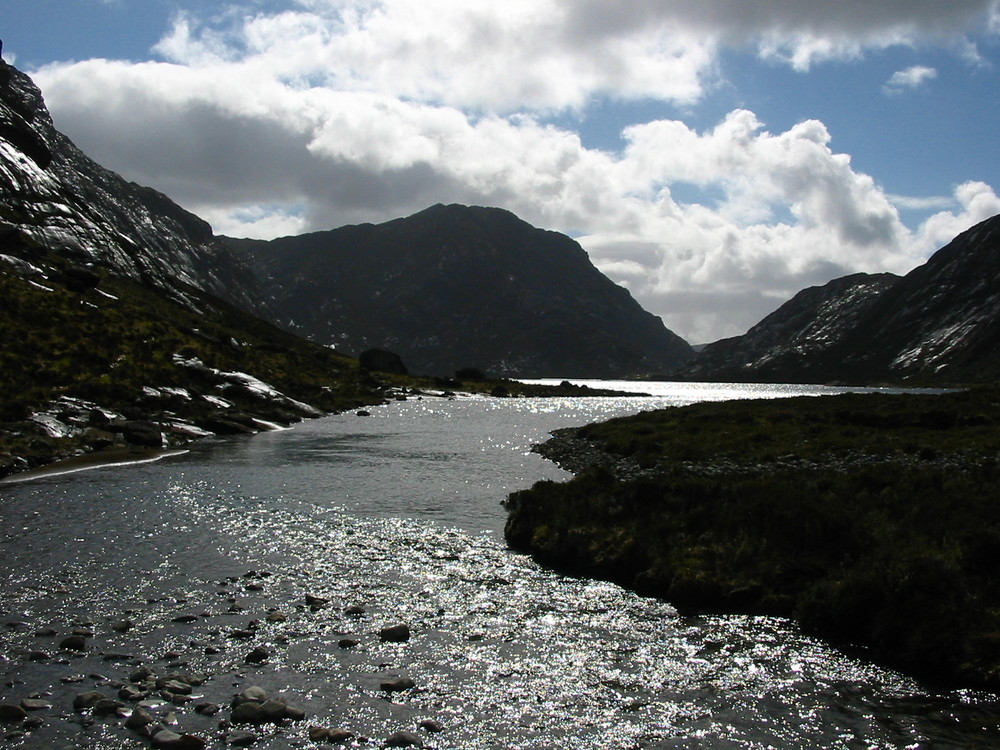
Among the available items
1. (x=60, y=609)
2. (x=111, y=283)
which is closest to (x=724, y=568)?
(x=60, y=609)

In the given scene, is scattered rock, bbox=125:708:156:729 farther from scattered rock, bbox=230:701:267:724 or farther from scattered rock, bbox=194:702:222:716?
scattered rock, bbox=230:701:267:724

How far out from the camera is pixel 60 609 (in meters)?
18.5

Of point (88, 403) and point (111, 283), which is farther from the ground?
point (111, 283)

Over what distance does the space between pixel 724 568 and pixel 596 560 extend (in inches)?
162

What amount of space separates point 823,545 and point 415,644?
12.6 m

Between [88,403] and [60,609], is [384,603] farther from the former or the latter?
[88,403]

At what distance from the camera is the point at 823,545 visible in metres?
21.2

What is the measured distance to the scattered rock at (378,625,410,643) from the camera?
16.9 m

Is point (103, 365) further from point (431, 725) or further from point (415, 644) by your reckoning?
point (431, 725)

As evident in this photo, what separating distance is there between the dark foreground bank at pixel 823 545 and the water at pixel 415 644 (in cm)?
95

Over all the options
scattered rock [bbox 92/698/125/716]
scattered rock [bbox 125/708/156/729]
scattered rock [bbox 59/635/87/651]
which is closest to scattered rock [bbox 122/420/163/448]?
scattered rock [bbox 59/635/87/651]

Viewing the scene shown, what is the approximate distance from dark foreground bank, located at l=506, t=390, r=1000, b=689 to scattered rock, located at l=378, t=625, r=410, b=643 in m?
7.76

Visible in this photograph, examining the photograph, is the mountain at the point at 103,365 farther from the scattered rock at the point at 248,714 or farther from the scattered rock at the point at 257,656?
the scattered rock at the point at 248,714

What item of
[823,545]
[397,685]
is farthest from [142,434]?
[823,545]
